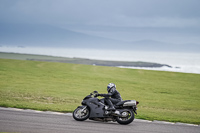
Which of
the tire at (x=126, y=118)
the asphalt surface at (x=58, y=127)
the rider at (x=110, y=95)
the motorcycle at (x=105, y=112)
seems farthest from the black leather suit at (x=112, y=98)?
the asphalt surface at (x=58, y=127)

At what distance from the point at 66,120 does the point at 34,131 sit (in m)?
3.46

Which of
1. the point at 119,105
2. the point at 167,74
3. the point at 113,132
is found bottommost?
the point at 113,132

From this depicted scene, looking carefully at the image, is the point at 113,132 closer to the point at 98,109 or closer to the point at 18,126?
the point at 98,109

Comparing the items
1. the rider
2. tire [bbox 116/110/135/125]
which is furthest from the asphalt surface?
the rider

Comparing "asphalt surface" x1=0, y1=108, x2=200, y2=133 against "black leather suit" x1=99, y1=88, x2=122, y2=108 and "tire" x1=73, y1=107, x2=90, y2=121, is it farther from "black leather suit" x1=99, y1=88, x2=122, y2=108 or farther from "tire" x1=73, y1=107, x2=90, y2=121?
"black leather suit" x1=99, y1=88, x2=122, y2=108

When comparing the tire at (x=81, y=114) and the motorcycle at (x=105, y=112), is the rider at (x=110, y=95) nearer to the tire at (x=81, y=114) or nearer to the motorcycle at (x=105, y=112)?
the motorcycle at (x=105, y=112)

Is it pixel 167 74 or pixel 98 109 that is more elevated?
pixel 167 74

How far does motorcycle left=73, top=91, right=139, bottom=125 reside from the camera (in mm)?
14664

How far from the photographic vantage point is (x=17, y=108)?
18.5 metres

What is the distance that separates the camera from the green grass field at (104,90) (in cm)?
2139

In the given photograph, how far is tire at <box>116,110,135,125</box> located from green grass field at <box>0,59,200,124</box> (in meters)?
3.59

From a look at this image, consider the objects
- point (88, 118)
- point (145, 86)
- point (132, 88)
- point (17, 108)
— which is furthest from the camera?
point (145, 86)

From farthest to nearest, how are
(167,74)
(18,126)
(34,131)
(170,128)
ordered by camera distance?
(167,74) < (170,128) < (18,126) < (34,131)

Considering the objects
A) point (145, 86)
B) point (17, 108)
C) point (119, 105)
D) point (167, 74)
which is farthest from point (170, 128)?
point (167, 74)
